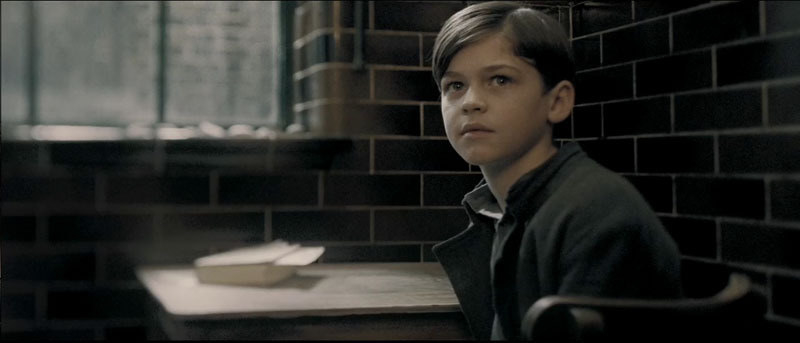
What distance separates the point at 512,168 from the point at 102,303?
2.89ft

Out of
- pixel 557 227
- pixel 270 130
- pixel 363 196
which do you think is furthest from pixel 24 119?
pixel 557 227

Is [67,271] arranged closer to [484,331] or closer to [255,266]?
[255,266]

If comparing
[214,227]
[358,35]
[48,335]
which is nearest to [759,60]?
[358,35]

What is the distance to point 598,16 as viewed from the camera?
4.52 feet

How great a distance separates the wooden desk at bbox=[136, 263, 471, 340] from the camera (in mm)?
1089

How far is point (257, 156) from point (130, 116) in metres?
0.27

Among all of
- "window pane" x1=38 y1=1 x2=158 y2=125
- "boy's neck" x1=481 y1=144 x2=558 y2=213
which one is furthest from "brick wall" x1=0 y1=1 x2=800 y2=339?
"boy's neck" x1=481 y1=144 x2=558 y2=213

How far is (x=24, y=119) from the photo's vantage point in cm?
141

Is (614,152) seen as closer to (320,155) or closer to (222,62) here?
(320,155)

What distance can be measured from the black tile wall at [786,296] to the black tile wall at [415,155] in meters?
0.74

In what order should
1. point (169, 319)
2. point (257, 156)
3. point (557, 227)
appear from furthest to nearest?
point (257, 156) → point (169, 319) → point (557, 227)

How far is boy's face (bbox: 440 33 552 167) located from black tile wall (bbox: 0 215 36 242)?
931 millimetres

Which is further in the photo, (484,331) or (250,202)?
(250,202)

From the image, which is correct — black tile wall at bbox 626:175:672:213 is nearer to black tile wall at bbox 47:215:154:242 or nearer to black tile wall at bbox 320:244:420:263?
black tile wall at bbox 320:244:420:263
